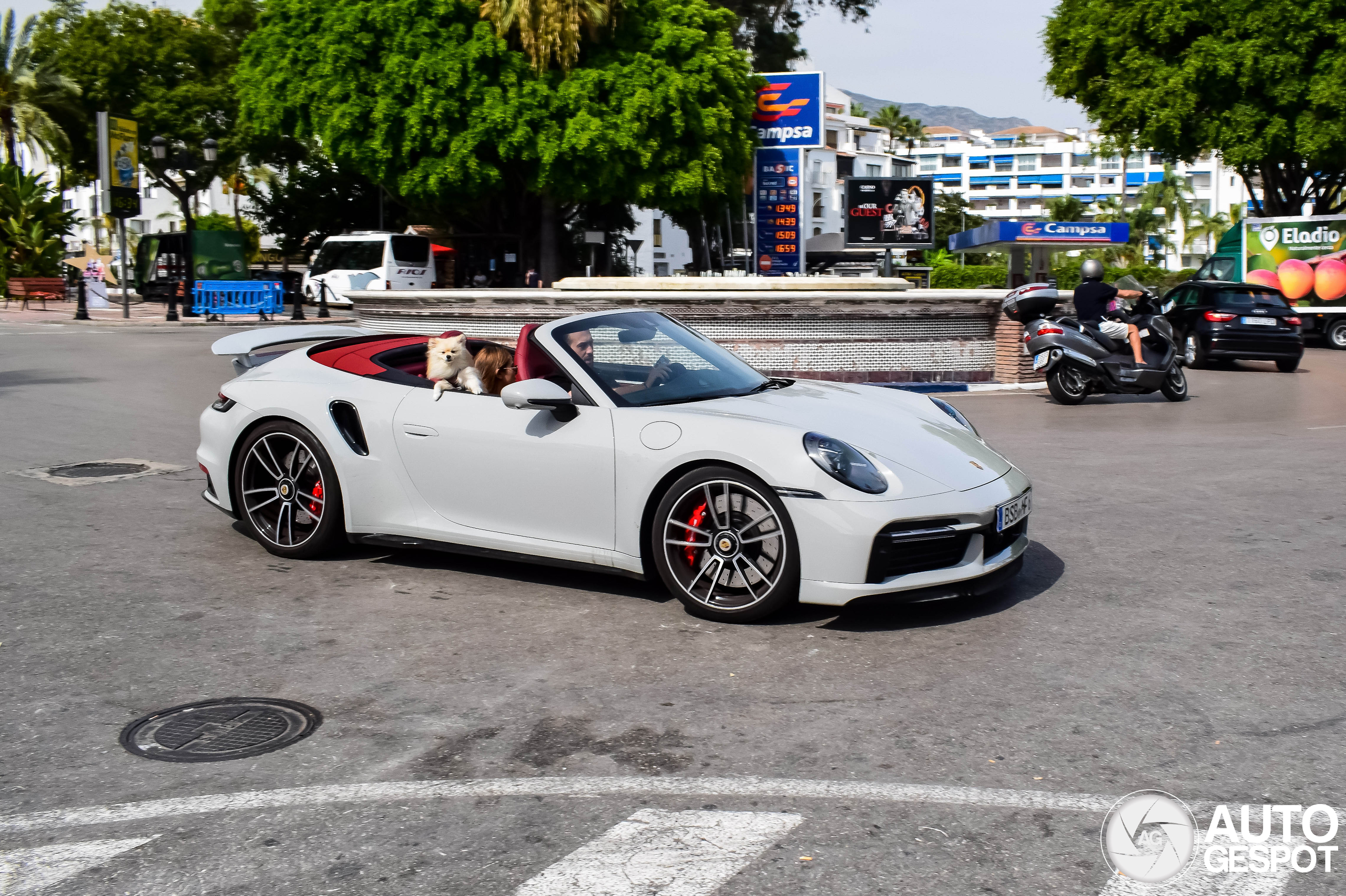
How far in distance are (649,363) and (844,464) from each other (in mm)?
1259

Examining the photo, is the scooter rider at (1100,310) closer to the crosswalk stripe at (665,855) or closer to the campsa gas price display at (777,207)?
the crosswalk stripe at (665,855)

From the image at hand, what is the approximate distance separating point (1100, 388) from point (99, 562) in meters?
11.3

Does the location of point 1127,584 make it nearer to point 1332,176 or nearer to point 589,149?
point 589,149

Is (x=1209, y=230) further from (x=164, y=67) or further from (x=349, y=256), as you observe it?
(x=349, y=256)

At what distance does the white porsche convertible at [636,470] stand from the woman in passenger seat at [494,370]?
0.30ft

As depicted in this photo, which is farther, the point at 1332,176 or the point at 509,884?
the point at 1332,176

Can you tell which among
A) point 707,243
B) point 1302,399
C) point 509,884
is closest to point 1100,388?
point 1302,399

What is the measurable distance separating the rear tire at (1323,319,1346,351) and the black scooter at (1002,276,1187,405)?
13297 mm

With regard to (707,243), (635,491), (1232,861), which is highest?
(707,243)

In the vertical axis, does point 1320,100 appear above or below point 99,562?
above

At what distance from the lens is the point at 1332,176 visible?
→ 108ft

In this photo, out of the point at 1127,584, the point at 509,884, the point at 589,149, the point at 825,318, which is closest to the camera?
the point at 509,884

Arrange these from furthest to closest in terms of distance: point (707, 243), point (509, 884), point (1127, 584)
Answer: point (707, 243) < point (1127, 584) < point (509, 884)

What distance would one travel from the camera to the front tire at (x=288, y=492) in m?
6.19
